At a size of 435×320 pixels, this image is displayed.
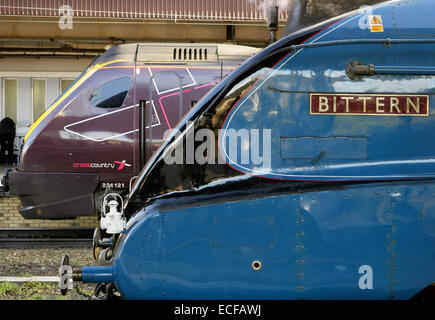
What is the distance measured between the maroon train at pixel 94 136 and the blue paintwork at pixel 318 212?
4.79 metres

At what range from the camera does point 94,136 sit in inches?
333

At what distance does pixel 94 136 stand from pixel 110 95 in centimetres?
76

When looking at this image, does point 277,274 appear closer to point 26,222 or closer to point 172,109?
point 172,109

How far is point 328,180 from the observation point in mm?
3641

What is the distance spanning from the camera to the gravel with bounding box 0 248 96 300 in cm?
624

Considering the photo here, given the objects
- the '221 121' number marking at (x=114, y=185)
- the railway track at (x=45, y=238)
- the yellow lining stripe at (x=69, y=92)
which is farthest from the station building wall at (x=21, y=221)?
the yellow lining stripe at (x=69, y=92)

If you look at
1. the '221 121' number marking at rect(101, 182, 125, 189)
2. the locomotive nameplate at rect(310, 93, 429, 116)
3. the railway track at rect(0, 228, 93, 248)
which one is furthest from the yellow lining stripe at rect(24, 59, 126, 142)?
the locomotive nameplate at rect(310, 93, 429, 116)

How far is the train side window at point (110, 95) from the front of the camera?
852 centimetres

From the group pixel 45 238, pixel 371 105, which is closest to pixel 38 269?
pixel 45 238

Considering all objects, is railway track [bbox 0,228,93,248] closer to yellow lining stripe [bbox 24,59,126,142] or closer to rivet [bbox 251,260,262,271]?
yellow lining stripe [bbox 24,59,126,142]

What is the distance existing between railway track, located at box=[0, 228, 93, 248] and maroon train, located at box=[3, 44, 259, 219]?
0.65 metres

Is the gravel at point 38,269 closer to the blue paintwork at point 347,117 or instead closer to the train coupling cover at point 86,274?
the train coupling cover at point 86,274
